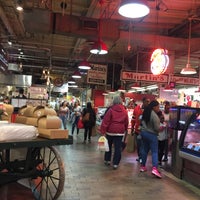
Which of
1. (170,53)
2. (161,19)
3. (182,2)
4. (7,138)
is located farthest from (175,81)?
(7,138)

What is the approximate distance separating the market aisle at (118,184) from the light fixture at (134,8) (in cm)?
297

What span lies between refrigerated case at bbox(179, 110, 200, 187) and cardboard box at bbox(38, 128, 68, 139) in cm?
294

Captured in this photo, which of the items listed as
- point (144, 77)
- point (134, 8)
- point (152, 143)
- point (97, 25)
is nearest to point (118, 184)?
→ point (152, 143)

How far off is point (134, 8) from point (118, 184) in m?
3.29

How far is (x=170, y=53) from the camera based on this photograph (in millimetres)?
11164

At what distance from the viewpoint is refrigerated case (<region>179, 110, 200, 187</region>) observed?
570 cm

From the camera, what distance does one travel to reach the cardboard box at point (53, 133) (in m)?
3.64

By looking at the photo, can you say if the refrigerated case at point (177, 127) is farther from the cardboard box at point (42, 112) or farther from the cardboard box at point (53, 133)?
the cardboard box at point (53, 133)

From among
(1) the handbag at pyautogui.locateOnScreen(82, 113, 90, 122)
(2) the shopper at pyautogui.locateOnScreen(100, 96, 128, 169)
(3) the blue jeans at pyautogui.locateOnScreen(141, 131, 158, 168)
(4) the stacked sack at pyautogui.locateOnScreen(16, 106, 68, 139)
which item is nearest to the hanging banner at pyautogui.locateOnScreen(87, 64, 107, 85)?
(1) the handbag at pyautogui.locateOnScreen(82, 113, 90, 122)

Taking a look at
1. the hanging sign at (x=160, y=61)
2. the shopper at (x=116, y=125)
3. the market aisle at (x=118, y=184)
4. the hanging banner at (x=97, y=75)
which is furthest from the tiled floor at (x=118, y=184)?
the hanging banner at (x=97, y=75)

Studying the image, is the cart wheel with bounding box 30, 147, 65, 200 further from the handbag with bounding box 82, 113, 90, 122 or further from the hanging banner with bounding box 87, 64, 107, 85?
the hanging banner with bounding box 87, 64, 107, 85

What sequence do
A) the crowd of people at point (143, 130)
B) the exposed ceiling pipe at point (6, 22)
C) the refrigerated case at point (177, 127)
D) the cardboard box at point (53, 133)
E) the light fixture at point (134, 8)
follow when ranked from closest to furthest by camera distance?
the cardboard box at point (53, 133) → the light fixture at point (134, 8) → the refrigerated case at point (177, 127) → the crowd of people at point (143, 130) → the exposed ceiling pipe at point (6, 22)

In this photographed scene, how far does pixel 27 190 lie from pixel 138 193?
1919 mm

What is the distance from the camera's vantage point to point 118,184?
5770mm
